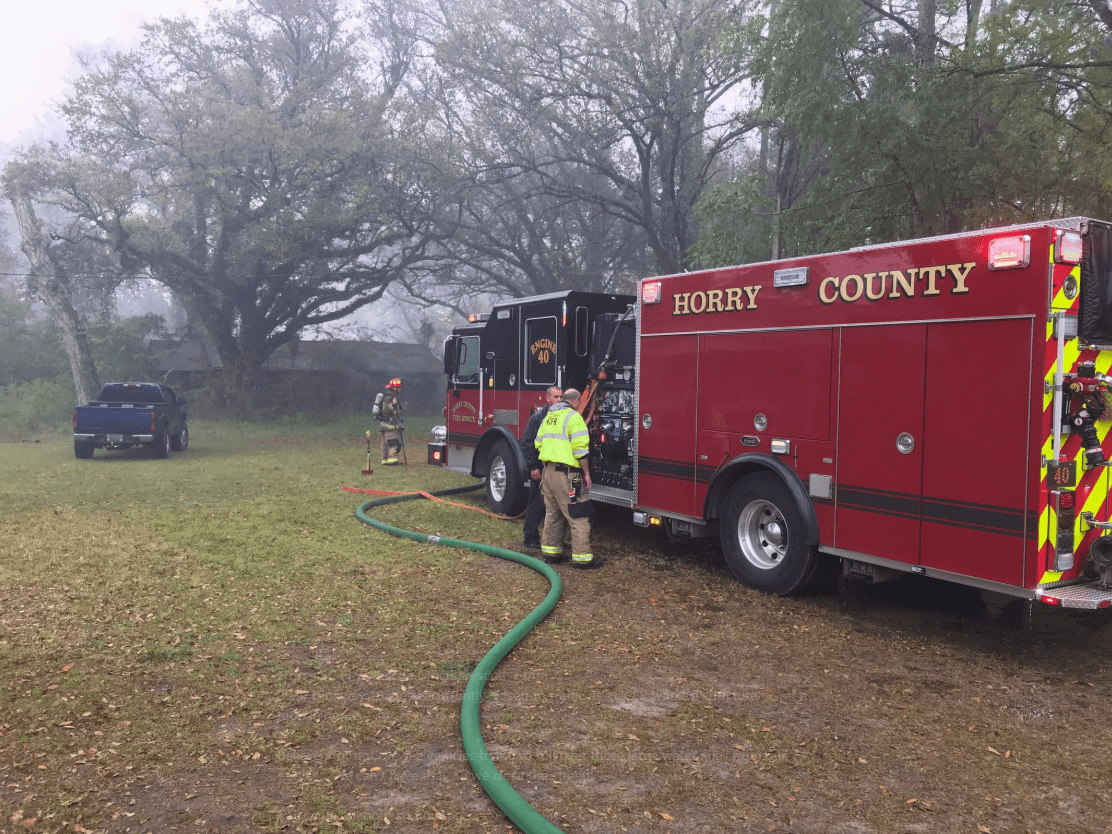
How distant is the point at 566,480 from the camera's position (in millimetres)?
8922

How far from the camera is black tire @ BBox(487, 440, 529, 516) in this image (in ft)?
36.9

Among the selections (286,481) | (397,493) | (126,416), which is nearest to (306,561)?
(397,493)

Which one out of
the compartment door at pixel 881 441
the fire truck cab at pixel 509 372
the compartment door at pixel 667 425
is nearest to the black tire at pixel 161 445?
the fire truck cab at pixel 509 372

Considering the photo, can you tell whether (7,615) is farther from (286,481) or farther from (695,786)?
(286,481)

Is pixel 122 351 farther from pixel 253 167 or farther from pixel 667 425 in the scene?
pixel 667 425

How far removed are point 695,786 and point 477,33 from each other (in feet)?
72.5

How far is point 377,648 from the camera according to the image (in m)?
6.16

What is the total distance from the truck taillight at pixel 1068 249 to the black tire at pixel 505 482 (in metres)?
6.90

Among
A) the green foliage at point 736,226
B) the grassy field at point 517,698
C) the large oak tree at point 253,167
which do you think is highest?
the large oak tree at point 253,167

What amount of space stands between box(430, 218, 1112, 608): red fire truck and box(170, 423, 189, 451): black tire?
14.3 metres

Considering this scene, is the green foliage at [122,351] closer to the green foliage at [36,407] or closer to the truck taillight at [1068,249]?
the green foliage at [36,407]

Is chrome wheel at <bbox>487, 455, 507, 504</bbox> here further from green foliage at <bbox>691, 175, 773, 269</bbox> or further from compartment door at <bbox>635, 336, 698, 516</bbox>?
green foliage at <bbox>691, 175, 773, 269</bbox>

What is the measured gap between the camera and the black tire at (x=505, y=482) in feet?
36.9

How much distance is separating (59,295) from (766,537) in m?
29.7
